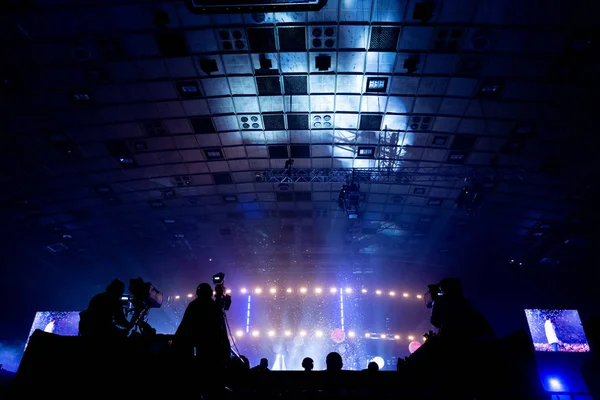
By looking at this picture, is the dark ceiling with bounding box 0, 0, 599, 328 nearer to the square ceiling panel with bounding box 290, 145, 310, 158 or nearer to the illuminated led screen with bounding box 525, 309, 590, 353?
the square ceiling panel with bounding box 290, 145, 310, 158

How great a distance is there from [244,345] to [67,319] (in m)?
11.0

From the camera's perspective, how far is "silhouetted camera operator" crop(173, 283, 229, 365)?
133 inches

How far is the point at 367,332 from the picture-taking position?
1931 centimetres

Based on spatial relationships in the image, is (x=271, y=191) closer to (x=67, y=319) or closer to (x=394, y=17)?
(x=394, y=17)

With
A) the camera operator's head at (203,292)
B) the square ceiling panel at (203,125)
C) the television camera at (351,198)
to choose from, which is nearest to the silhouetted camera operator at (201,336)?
the camera operator's head at (203,292)

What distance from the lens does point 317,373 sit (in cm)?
354

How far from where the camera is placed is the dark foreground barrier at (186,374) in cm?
264

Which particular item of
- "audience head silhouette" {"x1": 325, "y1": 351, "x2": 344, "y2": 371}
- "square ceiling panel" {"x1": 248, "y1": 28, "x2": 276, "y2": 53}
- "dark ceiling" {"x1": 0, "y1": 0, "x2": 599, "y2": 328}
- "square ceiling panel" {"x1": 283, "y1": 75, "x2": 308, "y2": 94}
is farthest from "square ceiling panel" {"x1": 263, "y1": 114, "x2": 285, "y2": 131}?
"audience head silhouette" {"x1": 325, "y1": 351, "x2": 344, "y2": 371}

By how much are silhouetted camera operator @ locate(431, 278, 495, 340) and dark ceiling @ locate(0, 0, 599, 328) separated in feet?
22.2

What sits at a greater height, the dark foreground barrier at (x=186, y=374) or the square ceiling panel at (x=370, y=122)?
the square ceiling panel at (x=370, y=122)

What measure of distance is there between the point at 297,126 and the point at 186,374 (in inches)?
337

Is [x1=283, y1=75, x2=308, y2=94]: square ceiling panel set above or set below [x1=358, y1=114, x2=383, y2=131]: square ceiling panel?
above

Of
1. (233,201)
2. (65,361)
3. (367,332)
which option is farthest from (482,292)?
(65,361)

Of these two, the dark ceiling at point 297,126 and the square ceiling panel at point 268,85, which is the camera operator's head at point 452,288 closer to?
the dark ceiling at point 297,126
